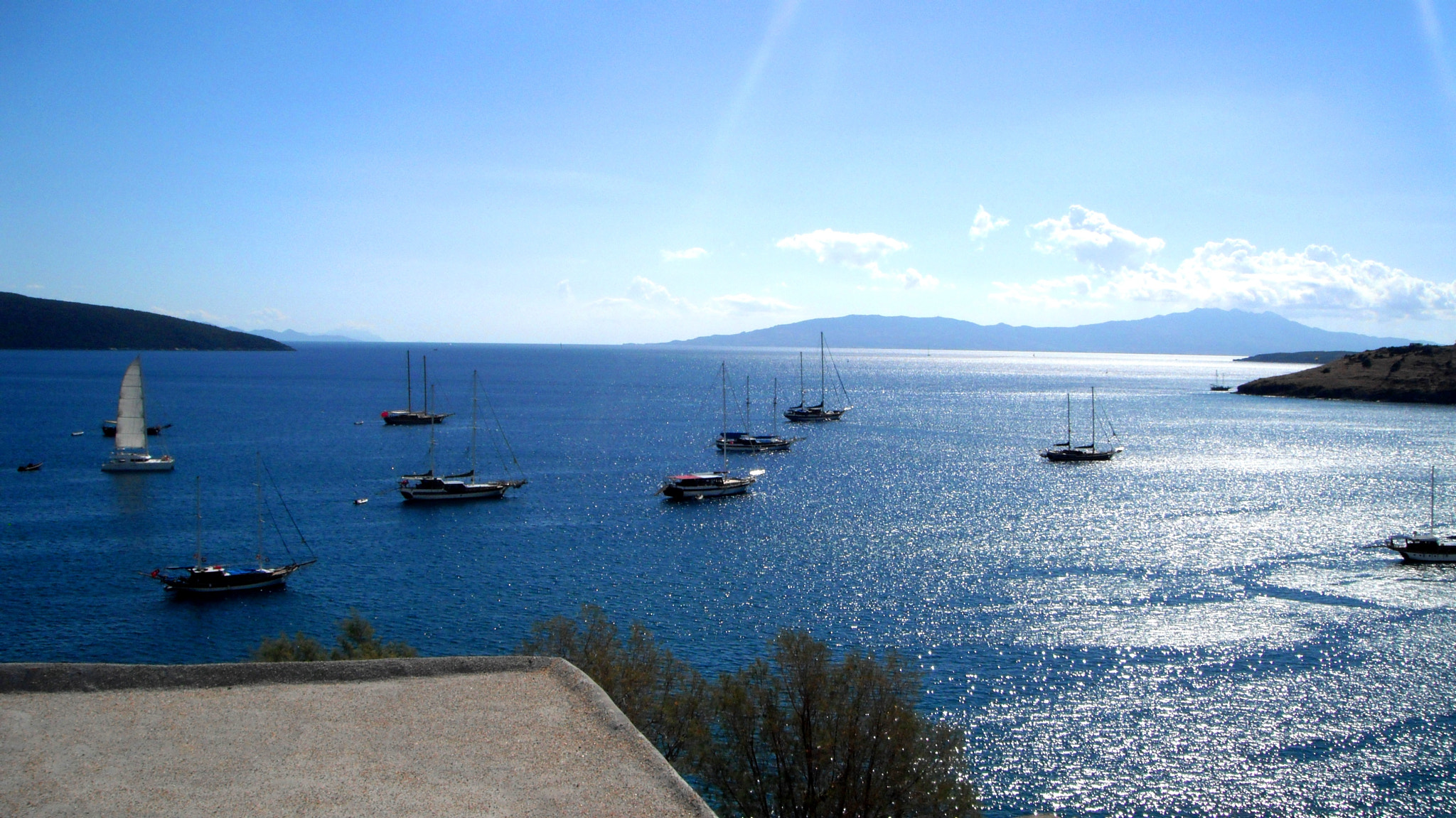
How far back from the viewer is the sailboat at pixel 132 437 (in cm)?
7588

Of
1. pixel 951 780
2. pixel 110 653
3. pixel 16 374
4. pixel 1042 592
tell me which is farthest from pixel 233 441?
pixel 16 374

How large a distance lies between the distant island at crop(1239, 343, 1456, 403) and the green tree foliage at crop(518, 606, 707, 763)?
16889cm

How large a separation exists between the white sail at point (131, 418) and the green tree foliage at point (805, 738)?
2873 inches

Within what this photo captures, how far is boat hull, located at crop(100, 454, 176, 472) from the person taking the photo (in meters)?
75.6

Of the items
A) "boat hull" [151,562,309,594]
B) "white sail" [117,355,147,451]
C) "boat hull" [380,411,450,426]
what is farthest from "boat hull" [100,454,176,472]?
"boat hull" [151,562,309,594]

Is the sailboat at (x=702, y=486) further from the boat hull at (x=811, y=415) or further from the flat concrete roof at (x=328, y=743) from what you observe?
the boat hull at (x=811, y=415)

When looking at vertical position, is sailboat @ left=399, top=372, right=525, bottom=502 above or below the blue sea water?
above

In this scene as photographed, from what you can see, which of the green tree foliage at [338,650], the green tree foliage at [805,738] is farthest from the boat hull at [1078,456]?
the green tree foliage at [338,650]

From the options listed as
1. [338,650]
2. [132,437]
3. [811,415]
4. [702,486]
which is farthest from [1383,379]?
[132,437]

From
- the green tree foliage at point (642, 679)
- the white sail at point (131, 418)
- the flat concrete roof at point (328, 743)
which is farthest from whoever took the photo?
the white sail at point (131, 418)

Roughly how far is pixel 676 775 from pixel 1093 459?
280ft

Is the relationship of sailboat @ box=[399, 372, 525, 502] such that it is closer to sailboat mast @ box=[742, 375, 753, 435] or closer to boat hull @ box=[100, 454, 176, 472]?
boat hull @ box=[100, 454, 176, 472]

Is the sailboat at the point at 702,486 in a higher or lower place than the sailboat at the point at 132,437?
lower

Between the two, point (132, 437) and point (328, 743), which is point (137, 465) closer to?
point (132, 437)
